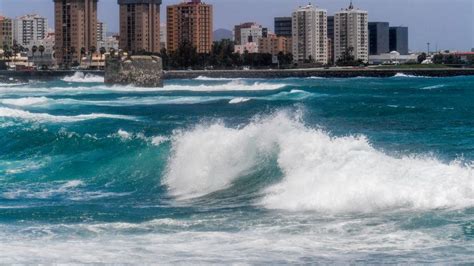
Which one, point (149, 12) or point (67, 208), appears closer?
point (67, 208)

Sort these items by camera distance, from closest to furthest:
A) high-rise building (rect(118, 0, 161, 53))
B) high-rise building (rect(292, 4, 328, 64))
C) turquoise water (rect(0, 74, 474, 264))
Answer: turquoise water (rect(0, 74, 474, 264)) < high-rise building (rect(118, 0, 161, 53)) < high-rise building (rect(292, 4, 328, 64))

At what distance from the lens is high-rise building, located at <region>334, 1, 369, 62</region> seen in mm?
193000

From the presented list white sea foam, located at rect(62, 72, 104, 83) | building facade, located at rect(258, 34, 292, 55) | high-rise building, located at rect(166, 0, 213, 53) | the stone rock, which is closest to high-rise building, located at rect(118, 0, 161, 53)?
high-rise building, located at rect(166, 0, 213, 53)

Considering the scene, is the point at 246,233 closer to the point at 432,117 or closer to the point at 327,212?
the point at 327,212

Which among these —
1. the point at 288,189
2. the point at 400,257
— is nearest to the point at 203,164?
the point at 288,189

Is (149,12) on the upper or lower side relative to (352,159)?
upper

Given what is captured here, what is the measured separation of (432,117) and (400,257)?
28.5 metres

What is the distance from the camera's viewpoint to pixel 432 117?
39.0 meters

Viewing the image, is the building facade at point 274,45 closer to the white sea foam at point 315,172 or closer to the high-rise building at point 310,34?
the high-rise building at point 310,34

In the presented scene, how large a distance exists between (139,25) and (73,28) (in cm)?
1281

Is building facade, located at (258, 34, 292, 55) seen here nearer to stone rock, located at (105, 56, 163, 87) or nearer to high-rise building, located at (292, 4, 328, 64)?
high-rise building, located at (292, 4, 328, 64)

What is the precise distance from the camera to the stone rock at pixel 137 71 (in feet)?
254

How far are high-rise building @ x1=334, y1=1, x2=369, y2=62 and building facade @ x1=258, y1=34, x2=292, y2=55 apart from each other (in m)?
9.68

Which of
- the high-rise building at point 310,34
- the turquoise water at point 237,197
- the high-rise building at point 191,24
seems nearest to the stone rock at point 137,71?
the turquoise water at point 237,197
